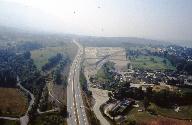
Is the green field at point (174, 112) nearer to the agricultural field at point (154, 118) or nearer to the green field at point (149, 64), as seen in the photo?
the agricultural field at point (154, 118)

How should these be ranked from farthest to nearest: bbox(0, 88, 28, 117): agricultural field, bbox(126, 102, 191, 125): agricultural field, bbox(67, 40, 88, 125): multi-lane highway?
1. bbox(0, 88, 28, 117): agricultural field
2. bbox(126, 102, 191, 125): agricultural field
3. bbox(67, 40, 88, 125): multi-lane highway

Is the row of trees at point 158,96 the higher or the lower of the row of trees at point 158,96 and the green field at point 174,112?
the higher

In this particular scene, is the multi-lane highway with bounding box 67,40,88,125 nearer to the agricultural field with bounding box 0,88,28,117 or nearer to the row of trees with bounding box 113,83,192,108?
the agricultural field with bounding box 0,88,28,117

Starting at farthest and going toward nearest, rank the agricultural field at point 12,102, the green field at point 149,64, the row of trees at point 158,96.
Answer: the green field at point 149,64 < the row of trees at point 158,96 < the agricultural field at point 12,102

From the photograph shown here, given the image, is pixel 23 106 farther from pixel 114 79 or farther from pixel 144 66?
pixel 144 66

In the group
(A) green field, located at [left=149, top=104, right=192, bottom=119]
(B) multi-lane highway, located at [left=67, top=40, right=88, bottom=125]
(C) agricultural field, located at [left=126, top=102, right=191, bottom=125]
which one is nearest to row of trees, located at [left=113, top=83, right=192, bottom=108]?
(A) green field, located at [left=149, top=104, right=192, bottom=119]

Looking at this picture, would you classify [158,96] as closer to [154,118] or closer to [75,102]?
[154,118]

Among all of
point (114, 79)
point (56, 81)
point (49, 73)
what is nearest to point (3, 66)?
point (49, 73)

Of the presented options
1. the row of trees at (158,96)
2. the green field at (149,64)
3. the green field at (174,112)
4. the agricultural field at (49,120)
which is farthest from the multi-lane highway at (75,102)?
the green field at (149,64)

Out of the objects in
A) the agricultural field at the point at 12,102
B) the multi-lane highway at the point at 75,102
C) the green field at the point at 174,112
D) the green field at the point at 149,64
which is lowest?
the green field at the point at 149,64
